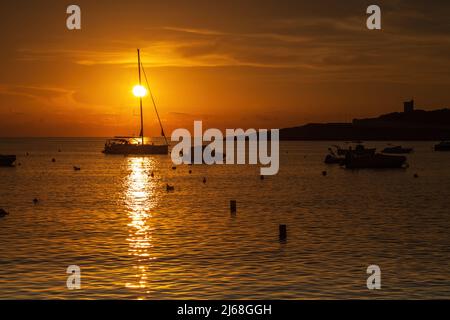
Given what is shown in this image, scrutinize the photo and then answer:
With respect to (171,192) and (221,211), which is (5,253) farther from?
(171,192)

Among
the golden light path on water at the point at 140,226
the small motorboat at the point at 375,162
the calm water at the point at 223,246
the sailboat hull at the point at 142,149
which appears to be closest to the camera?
the calm water at the point at 223,246

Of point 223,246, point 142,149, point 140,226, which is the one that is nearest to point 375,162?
point 140,226

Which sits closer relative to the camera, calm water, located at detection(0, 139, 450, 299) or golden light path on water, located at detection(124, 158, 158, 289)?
calm water, located at detection(0, 139, 450, 299)

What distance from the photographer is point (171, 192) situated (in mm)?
70750

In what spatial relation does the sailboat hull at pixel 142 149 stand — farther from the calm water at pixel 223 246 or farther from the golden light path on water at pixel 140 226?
the calm water at pixel 223 246

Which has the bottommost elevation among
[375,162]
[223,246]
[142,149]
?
[223,246]

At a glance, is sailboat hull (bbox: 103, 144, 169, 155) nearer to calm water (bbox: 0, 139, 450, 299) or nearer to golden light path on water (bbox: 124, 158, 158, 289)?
golden light path on water (bbox: 124, 158, 158, 289)

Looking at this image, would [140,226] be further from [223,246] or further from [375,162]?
[375,162]

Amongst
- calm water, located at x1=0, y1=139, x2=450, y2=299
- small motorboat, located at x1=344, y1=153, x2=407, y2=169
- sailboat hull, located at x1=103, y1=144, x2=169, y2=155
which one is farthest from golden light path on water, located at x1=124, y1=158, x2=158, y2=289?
sailboat hull, located at x1=103, y1=144, x2=169, y2=155

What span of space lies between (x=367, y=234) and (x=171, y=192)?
37.6m

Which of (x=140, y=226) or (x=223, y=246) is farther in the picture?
(x=140, y=226)

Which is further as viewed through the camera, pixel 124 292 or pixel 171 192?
pixel 171 192

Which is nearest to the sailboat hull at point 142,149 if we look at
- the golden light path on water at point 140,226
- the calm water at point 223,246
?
the golden light path on water at point 140,226
